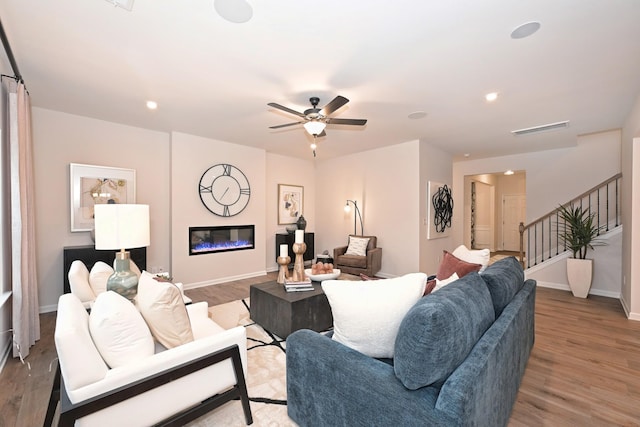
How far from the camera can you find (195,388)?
1.54 m

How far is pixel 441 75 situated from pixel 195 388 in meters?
3.21

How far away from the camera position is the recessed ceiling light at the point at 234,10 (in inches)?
70.1

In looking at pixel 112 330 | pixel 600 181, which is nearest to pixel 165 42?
pixel 112 330

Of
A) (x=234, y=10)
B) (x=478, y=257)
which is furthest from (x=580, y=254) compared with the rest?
(x=234, y=10)

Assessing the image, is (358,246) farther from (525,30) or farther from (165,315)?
(165,315)

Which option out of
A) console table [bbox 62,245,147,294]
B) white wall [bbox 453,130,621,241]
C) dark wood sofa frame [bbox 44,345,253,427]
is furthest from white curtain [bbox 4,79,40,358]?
white wall [bbox 453,130,621,241]

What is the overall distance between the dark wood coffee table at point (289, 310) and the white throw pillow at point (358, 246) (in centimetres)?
247

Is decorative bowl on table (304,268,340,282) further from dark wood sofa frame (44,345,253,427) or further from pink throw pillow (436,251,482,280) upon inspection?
dark wood sofa frame (44,345,253,427)

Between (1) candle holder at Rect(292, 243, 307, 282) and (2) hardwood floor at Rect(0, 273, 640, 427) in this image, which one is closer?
(2) hardwood floor at Rect(0, 273, 640, 427)

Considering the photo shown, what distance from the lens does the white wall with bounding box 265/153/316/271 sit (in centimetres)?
625

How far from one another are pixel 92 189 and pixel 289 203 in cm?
366

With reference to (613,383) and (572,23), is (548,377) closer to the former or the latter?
(613,383)

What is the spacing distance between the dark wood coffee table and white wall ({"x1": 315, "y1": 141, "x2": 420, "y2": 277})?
2743 mm

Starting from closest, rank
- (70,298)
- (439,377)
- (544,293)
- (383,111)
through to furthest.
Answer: (439,377) → (70,298) → (383,111) → (544,293)
